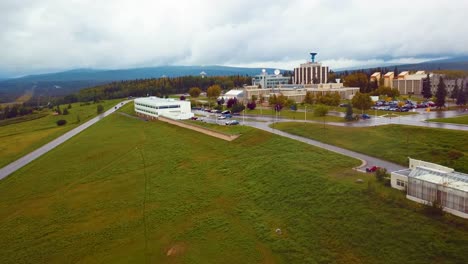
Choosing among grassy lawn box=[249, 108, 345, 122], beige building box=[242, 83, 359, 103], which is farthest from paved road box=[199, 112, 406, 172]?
beige building box=[242, 83, 359, 103]

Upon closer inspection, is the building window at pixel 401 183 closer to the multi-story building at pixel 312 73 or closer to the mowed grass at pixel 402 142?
the mowed grass at pixel 402 142

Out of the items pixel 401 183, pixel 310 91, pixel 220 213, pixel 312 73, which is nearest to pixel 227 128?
pixel 220 213

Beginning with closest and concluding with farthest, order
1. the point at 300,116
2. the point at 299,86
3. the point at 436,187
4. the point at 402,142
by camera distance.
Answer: the point at 436,187 < the point at 402,142 < the point at 300,116 < the point at 299,86

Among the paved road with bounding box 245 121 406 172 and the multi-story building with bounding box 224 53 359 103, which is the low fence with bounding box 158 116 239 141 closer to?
the paved road with bounding box 245 121 406 172

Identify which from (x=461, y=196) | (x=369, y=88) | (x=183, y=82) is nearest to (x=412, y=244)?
(x=461, y=196)

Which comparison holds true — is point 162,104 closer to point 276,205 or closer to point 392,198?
point 276,205

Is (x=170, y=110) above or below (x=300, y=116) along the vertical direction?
above

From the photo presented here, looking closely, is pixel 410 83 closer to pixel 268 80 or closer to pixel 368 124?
pixel 268 80
